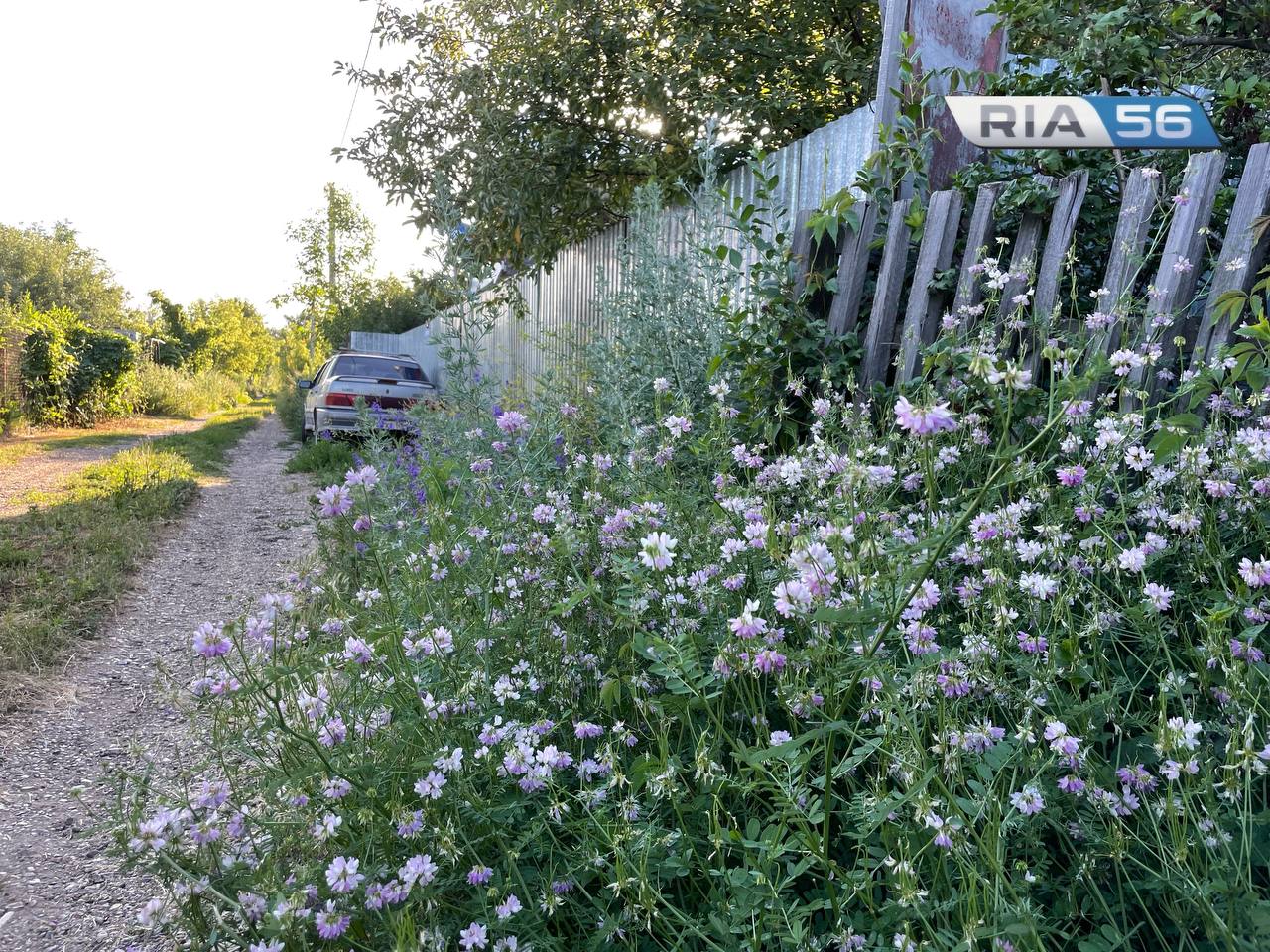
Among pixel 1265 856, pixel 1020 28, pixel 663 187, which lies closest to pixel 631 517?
pixel 1265 856

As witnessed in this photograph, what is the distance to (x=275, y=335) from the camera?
61688 millimetres

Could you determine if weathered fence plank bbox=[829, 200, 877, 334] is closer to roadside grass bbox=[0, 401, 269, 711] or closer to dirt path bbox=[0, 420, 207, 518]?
roadside grass bbox=[0, 401, 269, 711]

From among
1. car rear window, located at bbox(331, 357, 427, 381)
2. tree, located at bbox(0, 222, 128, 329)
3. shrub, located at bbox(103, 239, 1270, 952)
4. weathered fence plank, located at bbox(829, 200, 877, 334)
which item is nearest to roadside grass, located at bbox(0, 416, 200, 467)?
car rear window, located at bbox(331, 357, 427, 381)

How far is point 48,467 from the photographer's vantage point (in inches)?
362

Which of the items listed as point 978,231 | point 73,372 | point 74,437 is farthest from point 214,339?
point 978,231

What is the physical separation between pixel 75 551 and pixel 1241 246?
627 centimetres

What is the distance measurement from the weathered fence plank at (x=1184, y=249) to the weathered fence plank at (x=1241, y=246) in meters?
0.07

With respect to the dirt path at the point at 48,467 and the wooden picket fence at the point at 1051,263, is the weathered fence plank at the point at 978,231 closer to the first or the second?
the wooden picket fence at the point at 1051,263

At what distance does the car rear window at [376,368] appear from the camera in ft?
42.6

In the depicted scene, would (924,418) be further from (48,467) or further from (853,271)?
(48,467)

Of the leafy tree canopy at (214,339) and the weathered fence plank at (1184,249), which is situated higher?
the weathered fence plank at (1184,249)

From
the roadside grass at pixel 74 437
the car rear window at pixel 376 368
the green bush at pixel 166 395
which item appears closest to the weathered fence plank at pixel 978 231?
the roadside grass at pixel 74 437

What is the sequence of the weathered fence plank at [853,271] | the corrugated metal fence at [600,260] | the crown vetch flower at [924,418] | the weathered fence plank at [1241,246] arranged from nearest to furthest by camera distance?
the crown vetch flower at [924,418]
the weathered fence plank at [1241,246]
the weathered fence plank at [853,271]
the corrugated metal fence at [600,260]

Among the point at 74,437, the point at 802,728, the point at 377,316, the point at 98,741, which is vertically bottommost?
the point at 377,316
